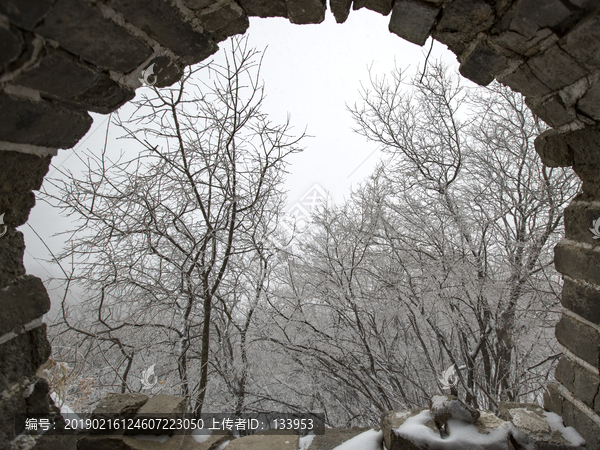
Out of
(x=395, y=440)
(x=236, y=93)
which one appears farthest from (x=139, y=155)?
(x=395, y=440)

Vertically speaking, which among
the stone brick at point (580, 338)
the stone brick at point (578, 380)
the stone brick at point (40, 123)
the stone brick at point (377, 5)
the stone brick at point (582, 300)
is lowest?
the stone brick at point (578, 380)

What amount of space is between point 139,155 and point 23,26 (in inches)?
98.5

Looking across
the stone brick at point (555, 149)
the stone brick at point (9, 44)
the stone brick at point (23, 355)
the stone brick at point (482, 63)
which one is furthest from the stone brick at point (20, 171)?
the stone brick at point (555, 149)

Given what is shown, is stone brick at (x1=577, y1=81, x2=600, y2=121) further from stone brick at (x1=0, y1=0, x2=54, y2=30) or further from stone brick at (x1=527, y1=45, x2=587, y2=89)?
stone brick at (x1=0, y1=0, x2=54, y2=30)

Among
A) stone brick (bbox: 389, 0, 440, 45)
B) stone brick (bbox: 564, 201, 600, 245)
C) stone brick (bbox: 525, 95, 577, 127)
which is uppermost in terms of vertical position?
stone brick (bbox: 389, 0, 440, 45)

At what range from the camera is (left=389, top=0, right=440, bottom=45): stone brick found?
1.30m

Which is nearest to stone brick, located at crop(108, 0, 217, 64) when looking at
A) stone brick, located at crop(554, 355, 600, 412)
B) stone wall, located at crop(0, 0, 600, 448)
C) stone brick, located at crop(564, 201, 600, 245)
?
stone wall, located at crop(0, 0, 600, 448)

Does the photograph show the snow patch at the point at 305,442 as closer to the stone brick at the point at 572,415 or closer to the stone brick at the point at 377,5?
the stone brick at the point at 572,415

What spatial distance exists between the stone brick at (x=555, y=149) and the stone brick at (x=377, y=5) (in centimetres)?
96

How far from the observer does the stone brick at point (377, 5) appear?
1346 mm

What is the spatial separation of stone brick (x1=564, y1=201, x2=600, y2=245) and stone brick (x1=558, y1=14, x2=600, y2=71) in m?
0.61

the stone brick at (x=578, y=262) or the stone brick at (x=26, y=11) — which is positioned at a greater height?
the stone brick at (x=26, y=11)

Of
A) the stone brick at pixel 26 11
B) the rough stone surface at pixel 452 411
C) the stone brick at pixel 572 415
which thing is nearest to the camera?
the stone brick at pixel 26 11

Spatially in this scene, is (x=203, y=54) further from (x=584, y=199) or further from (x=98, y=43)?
(x=584, y=199)
